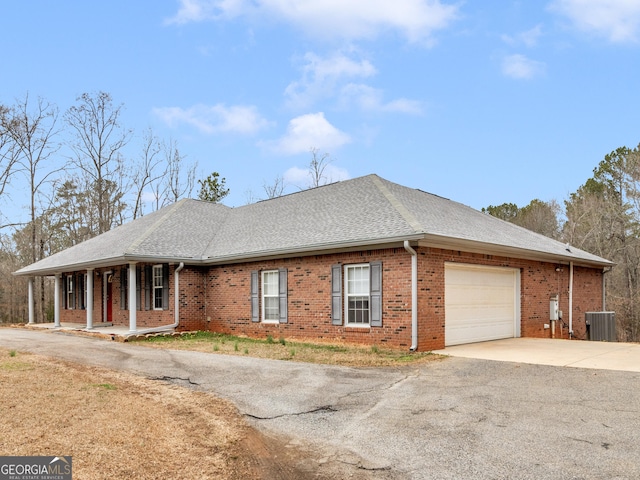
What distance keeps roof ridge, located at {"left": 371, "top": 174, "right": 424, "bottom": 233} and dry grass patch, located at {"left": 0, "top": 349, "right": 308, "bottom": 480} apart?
6505 millimetres

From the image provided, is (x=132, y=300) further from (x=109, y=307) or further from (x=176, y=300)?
(x=109, y=307)

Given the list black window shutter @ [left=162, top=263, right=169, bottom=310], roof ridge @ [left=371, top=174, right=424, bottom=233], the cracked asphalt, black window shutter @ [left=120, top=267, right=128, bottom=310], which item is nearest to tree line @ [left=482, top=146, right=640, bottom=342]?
roof ridge @ [left=371, top=174, right=424, bottom=233]

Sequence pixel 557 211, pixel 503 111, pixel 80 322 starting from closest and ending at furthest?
pixel 503 111, pixel 80 322, pixel 557 211

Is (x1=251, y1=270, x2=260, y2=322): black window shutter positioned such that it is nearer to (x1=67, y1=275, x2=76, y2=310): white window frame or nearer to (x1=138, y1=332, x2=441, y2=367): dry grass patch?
(x1=138, y1=332, x2=441, y2=367): dry grass patch

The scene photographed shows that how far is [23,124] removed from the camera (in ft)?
102

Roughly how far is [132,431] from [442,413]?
375cm

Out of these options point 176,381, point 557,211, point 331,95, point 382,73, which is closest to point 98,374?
point 176,381

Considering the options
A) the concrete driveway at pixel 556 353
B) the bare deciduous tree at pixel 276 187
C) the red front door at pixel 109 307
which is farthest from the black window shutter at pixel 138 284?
the bare deciduous tree at pixel 276 187

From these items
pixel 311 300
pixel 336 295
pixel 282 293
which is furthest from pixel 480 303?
pixel 282 293

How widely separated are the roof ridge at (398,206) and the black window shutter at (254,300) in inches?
191

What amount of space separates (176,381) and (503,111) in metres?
17.4

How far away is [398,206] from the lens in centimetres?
1389

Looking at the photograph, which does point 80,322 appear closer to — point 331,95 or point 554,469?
point 331,95

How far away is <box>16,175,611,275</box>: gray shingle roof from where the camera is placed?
13.1 metres
